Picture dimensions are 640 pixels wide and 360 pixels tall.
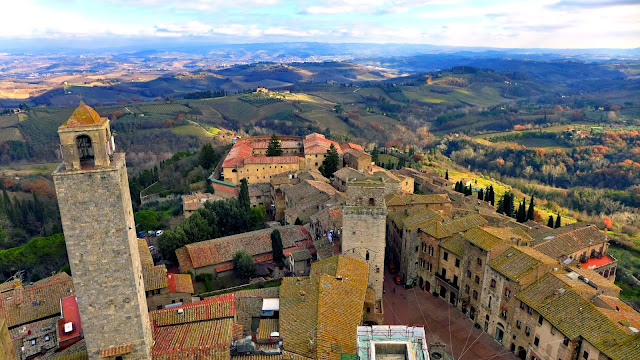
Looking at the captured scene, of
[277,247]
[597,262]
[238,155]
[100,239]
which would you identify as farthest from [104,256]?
[238,155]

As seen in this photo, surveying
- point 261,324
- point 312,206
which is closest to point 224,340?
point 261,324

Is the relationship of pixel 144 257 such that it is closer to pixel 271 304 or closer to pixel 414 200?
pixel 271 304

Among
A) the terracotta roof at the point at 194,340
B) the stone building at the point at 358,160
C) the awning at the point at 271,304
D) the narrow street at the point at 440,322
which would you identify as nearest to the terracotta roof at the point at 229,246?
the narrow street at the point at 440,322

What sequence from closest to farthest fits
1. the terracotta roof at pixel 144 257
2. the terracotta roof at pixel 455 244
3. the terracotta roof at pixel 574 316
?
the terracotta roof at pixel 574 316 < the terracotta roof at pixel 144 257 < the terracotta roof at pixel 455 244

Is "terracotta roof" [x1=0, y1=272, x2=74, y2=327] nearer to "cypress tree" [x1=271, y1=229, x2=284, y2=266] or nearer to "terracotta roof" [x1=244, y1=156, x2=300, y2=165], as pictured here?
"cypress tree" [x1=271, y1=229, x2=284, y2=266]

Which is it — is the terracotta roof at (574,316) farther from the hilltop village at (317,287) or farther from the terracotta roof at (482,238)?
the terracotta roof at (482,238)

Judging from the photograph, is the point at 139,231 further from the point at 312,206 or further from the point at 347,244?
the point at 347,244
